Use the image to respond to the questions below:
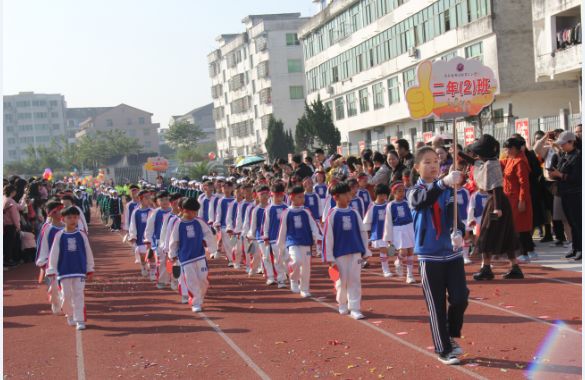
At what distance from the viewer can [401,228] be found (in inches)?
520

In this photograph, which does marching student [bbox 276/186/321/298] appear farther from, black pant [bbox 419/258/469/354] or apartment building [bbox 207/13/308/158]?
apartment building [bbox 207/13/308/158]

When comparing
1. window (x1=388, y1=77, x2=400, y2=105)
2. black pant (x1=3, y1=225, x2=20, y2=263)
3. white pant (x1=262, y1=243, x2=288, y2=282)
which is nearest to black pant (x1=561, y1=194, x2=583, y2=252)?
white pant (x1=262, y1=243, x2=288, y2=282)

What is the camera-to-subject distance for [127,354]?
9.20 meters

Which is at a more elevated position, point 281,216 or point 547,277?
point 281,216

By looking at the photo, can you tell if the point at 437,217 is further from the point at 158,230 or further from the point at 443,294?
the point at 158,230

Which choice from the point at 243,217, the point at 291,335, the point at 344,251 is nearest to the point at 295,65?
the point at 243,217

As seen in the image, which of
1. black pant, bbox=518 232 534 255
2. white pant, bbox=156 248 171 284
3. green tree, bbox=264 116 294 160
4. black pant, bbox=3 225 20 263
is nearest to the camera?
black pant, bbox=518 232 534 255

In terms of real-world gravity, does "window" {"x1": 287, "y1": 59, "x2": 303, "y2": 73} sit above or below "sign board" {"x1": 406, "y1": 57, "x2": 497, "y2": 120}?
above

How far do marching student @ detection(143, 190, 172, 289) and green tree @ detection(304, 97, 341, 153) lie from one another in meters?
32.4

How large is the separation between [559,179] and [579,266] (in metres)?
1.45

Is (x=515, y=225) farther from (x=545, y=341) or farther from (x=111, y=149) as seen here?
(x=111, y=149)

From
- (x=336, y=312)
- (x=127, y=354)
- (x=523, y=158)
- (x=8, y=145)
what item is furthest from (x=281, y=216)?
(x=8, y=145)

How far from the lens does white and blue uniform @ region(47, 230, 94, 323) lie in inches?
451

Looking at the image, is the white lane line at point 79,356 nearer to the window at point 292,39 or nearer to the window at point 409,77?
the window at point 409,77
